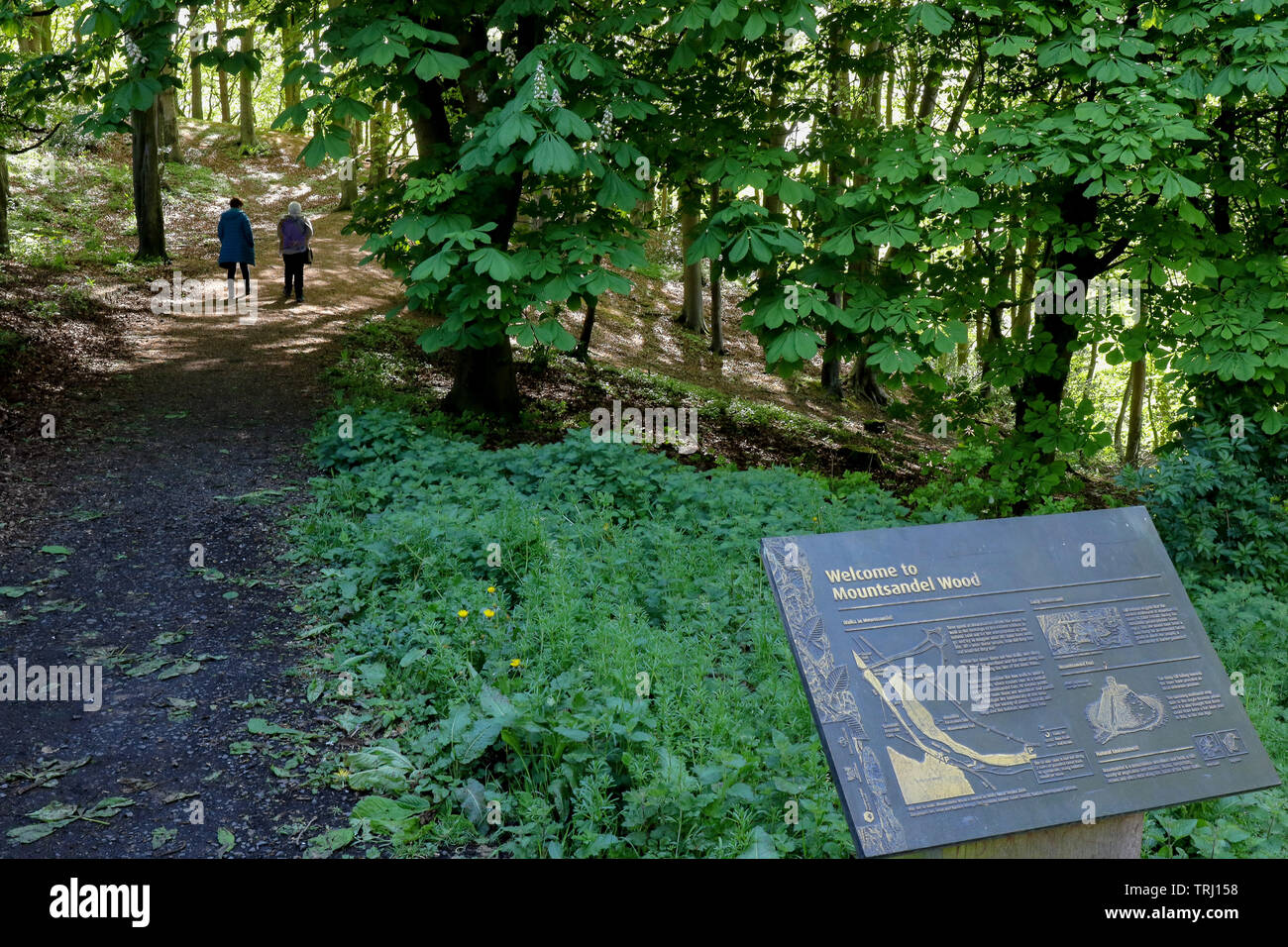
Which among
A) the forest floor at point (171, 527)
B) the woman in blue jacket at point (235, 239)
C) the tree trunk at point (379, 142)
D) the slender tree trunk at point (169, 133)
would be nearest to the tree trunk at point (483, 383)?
the forest floor at point (171, 527)

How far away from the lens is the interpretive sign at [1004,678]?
3119 mm

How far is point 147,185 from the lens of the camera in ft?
A: 55.3

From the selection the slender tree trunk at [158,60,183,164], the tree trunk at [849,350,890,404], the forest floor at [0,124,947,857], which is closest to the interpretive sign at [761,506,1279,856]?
the forest floor at [0,124,947,857]

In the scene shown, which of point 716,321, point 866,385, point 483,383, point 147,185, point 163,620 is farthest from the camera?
point 716,321

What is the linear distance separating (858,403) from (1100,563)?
17919 mm

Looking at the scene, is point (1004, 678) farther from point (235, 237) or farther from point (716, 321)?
point (716, 321)

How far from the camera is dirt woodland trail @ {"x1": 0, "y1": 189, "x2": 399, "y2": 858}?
411 cm

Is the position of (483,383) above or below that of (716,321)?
above

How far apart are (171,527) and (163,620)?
1.74m
